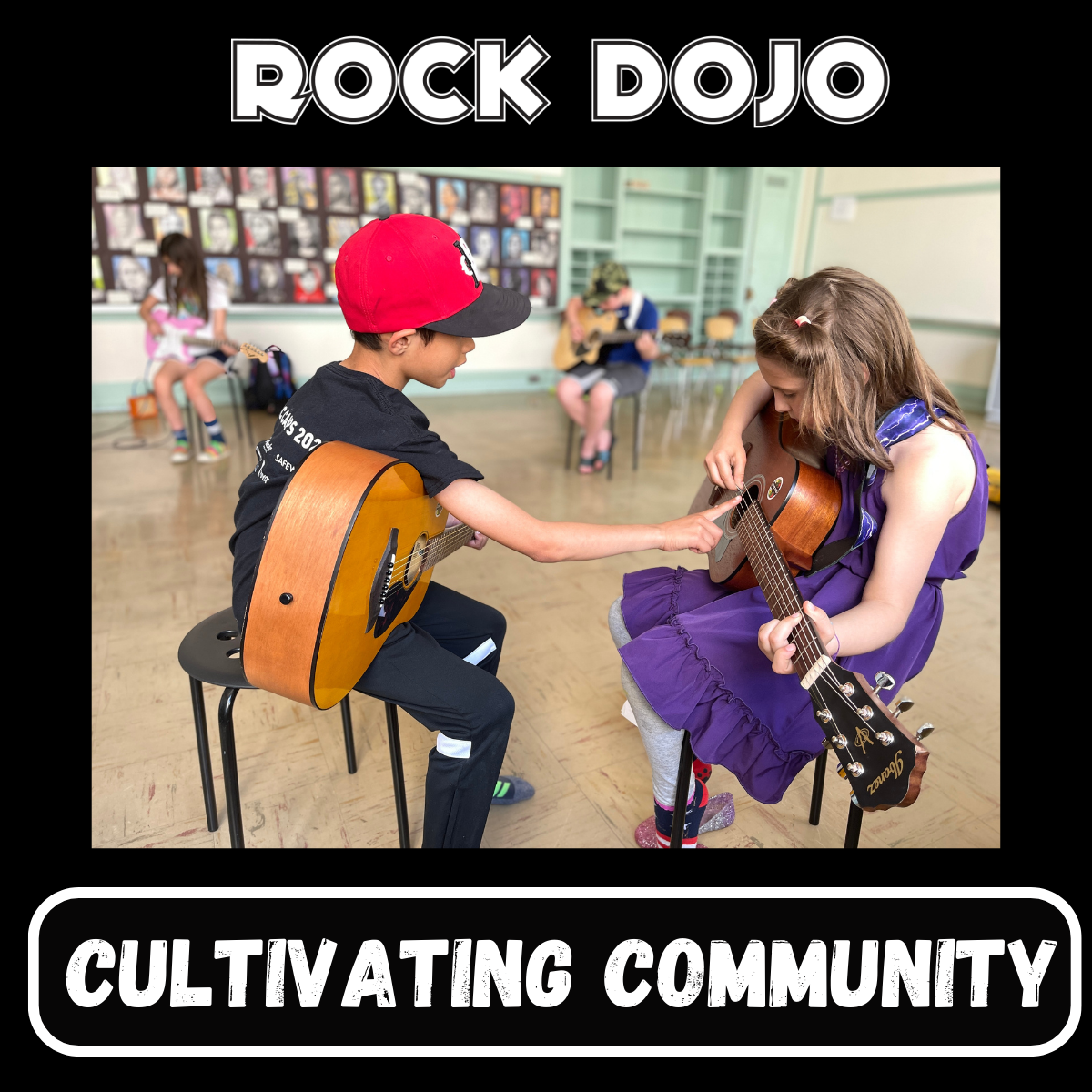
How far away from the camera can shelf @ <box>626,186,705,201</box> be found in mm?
8451

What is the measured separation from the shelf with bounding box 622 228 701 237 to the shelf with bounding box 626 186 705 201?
35cm

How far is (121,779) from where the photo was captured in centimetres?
198

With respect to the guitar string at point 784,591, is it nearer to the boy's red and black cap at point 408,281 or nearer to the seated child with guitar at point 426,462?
the seated child with guitar at point 426,462

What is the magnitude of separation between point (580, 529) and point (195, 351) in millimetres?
4485

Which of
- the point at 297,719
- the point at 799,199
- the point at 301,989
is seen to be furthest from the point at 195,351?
the point at 799,199

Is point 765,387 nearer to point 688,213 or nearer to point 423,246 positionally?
point 423,246

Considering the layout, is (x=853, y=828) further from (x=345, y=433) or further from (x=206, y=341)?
(x=206, y=341)

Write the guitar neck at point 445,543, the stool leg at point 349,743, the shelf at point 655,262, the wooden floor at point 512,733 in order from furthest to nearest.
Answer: the shelf at point 655,262 < the stool leg at point 349,743 < the wooden floor at point 512,733 < the guitar neck at point 445,543

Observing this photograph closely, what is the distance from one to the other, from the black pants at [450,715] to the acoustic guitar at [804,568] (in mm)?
574

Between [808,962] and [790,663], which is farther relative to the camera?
[808,962]

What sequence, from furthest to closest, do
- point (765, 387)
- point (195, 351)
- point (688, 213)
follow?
point (688, 213) → point (195, 351) → point (765, 387)

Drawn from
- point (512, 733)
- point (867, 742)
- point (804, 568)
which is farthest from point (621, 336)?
point (867, 742)

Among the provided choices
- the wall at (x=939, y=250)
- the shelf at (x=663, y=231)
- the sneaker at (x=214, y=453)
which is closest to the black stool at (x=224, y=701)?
the sneaker at (x=214, y=453)

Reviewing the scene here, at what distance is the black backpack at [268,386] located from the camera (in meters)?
6.29
